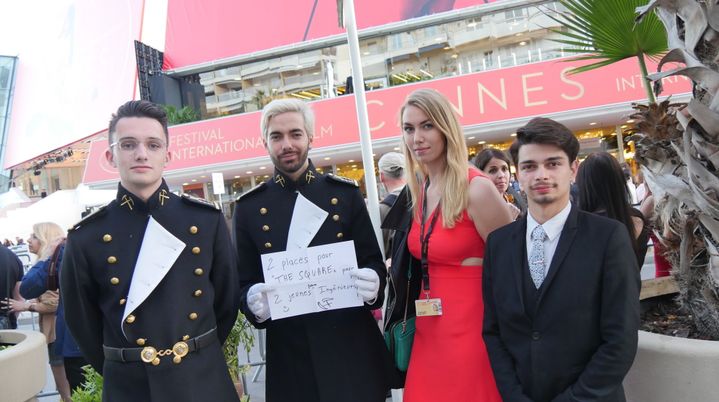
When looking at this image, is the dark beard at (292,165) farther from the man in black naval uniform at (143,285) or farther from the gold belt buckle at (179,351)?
the gold belt buckle at (179,351)

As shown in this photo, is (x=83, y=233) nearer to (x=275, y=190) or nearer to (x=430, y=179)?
(x=275, y=190)

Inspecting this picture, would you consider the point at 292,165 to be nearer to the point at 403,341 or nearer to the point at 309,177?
the point at 309,177

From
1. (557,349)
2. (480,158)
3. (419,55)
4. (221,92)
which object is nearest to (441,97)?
(557,349)

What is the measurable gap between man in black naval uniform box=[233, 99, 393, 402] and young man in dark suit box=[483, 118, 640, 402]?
1.80 feet

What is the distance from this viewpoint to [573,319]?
162 cm

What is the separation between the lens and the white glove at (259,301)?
2.05m

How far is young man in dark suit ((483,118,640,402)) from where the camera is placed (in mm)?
1576

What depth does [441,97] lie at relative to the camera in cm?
213

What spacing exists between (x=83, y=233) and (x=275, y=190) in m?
0.79

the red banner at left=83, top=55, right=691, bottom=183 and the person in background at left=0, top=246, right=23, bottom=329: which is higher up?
the red banner at left=83, top=55, right=691, bottom=183

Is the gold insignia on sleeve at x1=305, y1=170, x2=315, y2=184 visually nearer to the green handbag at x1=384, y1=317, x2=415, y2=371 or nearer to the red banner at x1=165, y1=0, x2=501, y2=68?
the green handbag at x1=384, y1=317, x2=415, y2=371

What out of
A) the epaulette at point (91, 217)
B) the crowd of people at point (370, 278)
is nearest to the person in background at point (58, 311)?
the crowd of people at point (370, 278)

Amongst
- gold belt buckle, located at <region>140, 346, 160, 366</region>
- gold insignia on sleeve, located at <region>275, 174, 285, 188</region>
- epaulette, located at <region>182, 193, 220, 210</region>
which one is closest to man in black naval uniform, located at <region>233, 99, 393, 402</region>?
gold insignia on sleeve, located at <region>275, 174, 285, 188</region>

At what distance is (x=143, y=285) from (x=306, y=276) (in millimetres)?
610
